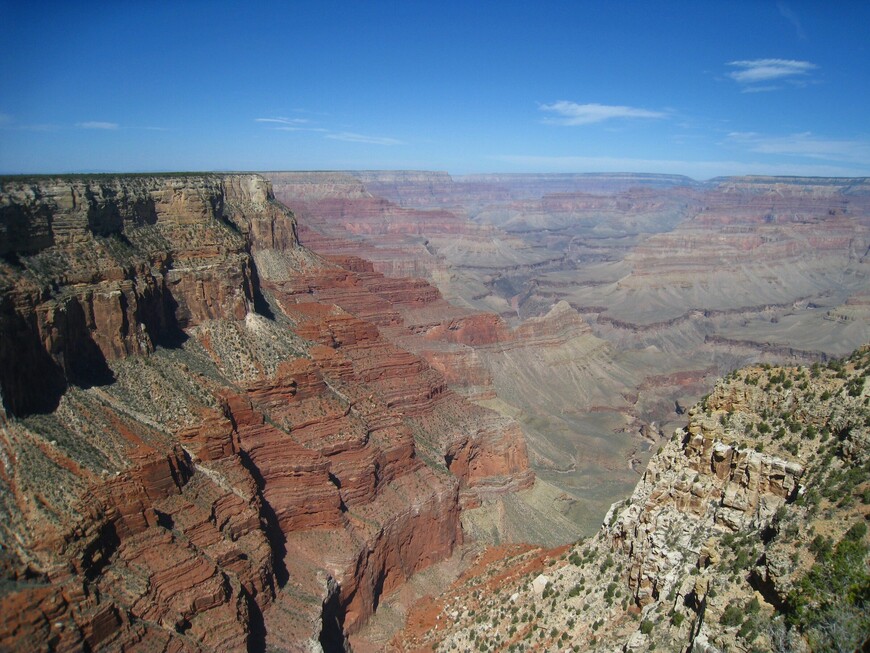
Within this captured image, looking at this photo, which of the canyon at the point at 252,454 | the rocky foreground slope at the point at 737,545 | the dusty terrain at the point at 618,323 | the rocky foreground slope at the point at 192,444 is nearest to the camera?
the rocky foreground slope at the point at 737,545

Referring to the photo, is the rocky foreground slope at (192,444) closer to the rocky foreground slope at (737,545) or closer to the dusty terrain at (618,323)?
the rocky foreground slope at (737,545)

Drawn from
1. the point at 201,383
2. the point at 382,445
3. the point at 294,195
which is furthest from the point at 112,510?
the point at 294,195

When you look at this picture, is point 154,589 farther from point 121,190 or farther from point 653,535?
point 121,190

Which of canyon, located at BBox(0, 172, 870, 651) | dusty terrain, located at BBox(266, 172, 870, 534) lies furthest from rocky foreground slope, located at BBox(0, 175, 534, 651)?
dusty terrain, located at BBox(266, 172, 870, 534)

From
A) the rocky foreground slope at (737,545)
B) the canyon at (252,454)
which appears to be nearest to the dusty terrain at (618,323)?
the canyon at (252,454)

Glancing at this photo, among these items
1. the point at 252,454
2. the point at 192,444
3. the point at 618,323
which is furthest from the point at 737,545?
the point at 618,323

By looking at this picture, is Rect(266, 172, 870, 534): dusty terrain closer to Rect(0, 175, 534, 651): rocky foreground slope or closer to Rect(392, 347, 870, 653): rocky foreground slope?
Rect(0, 175, 534, 651): rocky foreground slope
